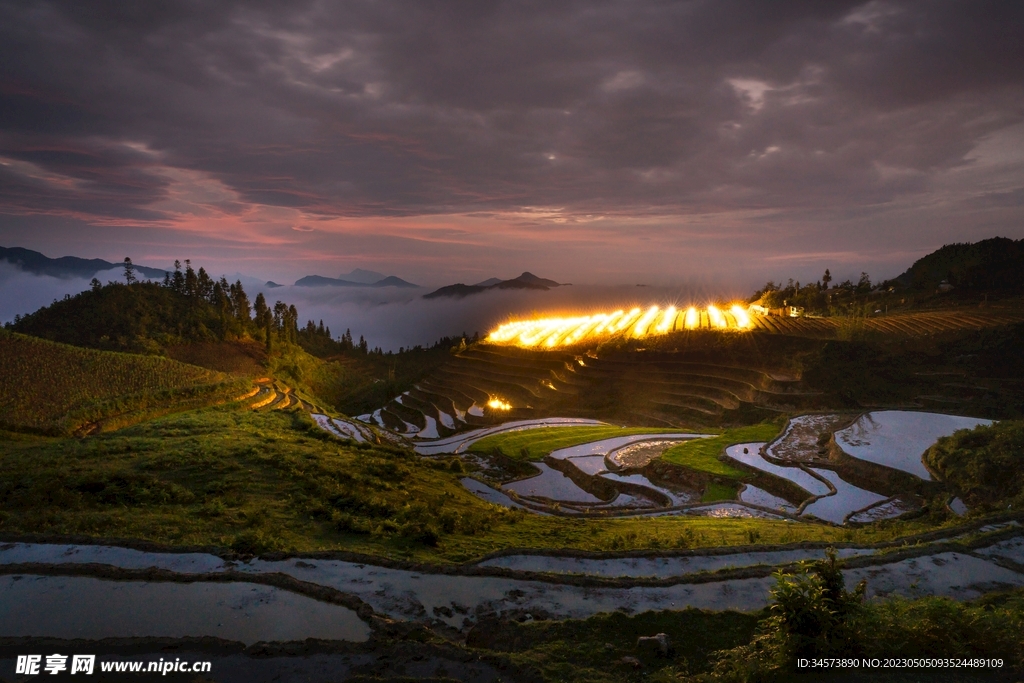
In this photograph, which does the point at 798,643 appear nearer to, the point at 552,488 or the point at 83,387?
the point at 552,488

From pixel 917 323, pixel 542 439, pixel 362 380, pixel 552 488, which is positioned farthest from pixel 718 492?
pixel 362 380

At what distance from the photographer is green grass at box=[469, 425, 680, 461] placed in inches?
1412

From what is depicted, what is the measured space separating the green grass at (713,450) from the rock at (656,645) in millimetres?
20289

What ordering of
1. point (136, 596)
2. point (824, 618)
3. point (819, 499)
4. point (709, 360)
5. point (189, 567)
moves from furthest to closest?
point (709, 360), point (819, 499), point (189, 567), point (136, 596), point (824, 618)

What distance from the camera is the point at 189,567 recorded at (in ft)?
35.8

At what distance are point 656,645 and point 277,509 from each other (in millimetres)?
11454

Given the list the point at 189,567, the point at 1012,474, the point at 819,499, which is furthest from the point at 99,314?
the point at 1012,474

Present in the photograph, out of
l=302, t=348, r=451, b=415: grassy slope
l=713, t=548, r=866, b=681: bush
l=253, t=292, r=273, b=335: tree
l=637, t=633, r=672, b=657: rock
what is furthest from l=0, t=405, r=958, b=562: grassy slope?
l=253, t=292, r=273, b=335: tree

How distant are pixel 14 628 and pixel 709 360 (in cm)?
5490

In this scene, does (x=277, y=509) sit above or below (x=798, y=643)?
below

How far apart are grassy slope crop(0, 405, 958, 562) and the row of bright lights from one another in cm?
5349

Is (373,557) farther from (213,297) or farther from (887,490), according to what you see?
(213,297)

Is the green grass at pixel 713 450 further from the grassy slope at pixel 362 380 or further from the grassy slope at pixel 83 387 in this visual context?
the grassy slope at pixel 362 380

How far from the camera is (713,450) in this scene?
30.5m
